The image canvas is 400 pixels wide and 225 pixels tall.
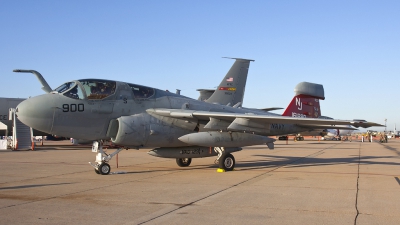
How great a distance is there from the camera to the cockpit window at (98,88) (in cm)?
1218

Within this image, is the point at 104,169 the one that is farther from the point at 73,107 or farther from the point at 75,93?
the point at 75,93

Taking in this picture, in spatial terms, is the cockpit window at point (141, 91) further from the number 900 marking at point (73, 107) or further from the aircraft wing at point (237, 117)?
the number 900 marking at point (73, 107)

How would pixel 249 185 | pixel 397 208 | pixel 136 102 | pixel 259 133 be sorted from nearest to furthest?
pixel 397 208, pixel 249 185, pixel 136 102, pixel 259 133

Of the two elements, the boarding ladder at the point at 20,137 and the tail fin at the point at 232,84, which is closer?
the tail fin at the point at 232,84

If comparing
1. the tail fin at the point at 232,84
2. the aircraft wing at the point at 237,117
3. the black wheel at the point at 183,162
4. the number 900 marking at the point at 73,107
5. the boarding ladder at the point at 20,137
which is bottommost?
the black wheel at the point at 183,162

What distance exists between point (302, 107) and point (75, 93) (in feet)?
35.7

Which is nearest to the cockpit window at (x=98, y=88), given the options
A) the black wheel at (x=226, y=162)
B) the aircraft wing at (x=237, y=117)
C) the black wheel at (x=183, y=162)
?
the aircraft wing at (x=237, y=117)

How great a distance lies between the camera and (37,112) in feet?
37.0

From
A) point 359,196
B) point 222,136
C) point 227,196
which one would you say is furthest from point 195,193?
point 222,136

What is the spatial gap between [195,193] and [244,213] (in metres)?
2.25

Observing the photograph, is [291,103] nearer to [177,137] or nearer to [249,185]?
[177,137]

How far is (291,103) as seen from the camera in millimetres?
18688

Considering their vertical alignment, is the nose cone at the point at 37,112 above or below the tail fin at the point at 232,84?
below

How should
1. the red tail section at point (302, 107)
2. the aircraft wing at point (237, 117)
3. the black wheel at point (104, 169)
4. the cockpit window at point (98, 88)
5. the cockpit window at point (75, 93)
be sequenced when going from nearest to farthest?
1. the cockpit window at point (75, 93)
2. the cockpit window at point (98, 88)
3. the black wheel at point (104, 169)
4. the aircraft wing at point (237, 117)
5. the red tail section at point (302, 107)
